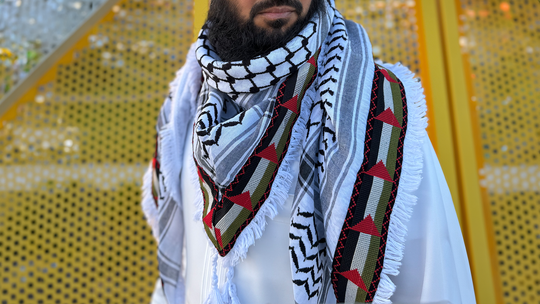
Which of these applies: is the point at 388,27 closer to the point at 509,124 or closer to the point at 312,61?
the point at 509,124

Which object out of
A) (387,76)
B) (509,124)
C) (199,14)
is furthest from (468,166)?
(199,14)

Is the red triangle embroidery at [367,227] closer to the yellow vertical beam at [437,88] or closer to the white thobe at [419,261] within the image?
the white thobe at [419,261]

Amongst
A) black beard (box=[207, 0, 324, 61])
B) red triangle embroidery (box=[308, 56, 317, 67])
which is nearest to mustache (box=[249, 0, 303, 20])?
black beard (box=[207, 0, 324, 61])

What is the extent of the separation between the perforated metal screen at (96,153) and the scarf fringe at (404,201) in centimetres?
91

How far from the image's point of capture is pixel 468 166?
4.83ft

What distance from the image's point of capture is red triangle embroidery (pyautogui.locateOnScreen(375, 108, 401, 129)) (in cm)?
80

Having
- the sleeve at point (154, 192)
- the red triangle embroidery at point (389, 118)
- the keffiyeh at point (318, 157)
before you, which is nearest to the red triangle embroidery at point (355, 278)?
the keffiyeh at point (318, 157)

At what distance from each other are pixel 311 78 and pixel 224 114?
25 centimetres

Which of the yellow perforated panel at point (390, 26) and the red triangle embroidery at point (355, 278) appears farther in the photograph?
the yellow perforated panel at point (390, 26)

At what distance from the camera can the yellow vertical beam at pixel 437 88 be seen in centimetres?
146

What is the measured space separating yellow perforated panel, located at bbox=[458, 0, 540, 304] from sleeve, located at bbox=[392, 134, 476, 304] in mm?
913

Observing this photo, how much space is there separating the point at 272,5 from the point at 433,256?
2.31 ft

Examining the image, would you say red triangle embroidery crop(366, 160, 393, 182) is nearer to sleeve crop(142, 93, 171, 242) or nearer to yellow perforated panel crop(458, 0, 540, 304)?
sleeve crop(142, 93, 171, 242)

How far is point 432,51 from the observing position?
5.05 feet
